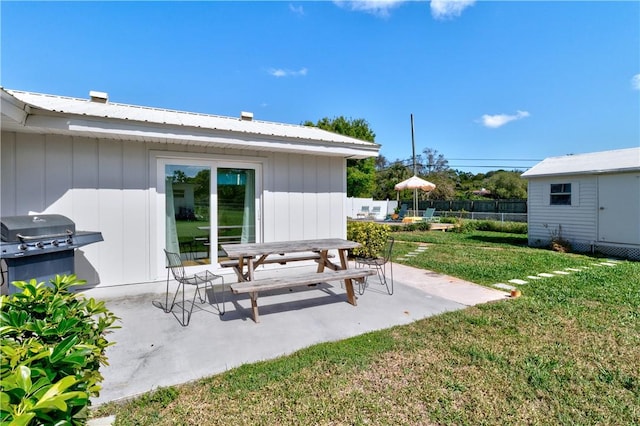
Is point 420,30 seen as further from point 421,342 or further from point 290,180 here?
point 421,342

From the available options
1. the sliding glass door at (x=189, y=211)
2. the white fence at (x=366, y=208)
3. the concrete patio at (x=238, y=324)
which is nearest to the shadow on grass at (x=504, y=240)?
the concrete patio at (x=238, y=324)

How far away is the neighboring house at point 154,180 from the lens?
13.8 feet

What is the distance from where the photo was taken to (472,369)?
277 centimetres

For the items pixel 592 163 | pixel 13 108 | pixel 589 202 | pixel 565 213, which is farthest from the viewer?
pixel 565 213

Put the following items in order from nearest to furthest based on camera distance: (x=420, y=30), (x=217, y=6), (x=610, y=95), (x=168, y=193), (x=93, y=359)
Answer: (x=93, y=359) < (x=168, y=193) < (x=217, y=6) < (x=420, y=30) < (x=610, y=95)

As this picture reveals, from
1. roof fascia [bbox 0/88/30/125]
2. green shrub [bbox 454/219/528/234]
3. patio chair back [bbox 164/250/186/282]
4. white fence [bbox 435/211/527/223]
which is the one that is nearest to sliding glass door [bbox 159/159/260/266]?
patio chair back [bbox 164/250/186/282]

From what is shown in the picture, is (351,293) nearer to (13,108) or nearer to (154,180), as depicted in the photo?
(154,180)

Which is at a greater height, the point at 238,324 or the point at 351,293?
the point at 351,293

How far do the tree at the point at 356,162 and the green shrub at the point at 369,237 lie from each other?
1962 centimetres

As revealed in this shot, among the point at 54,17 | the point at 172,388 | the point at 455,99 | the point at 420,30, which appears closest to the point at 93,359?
the point at 172,388

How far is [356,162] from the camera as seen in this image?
92.4 ft

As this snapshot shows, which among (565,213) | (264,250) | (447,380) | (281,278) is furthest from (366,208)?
(447,380)

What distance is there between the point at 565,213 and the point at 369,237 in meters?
7.80

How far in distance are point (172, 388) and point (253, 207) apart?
377 cm
